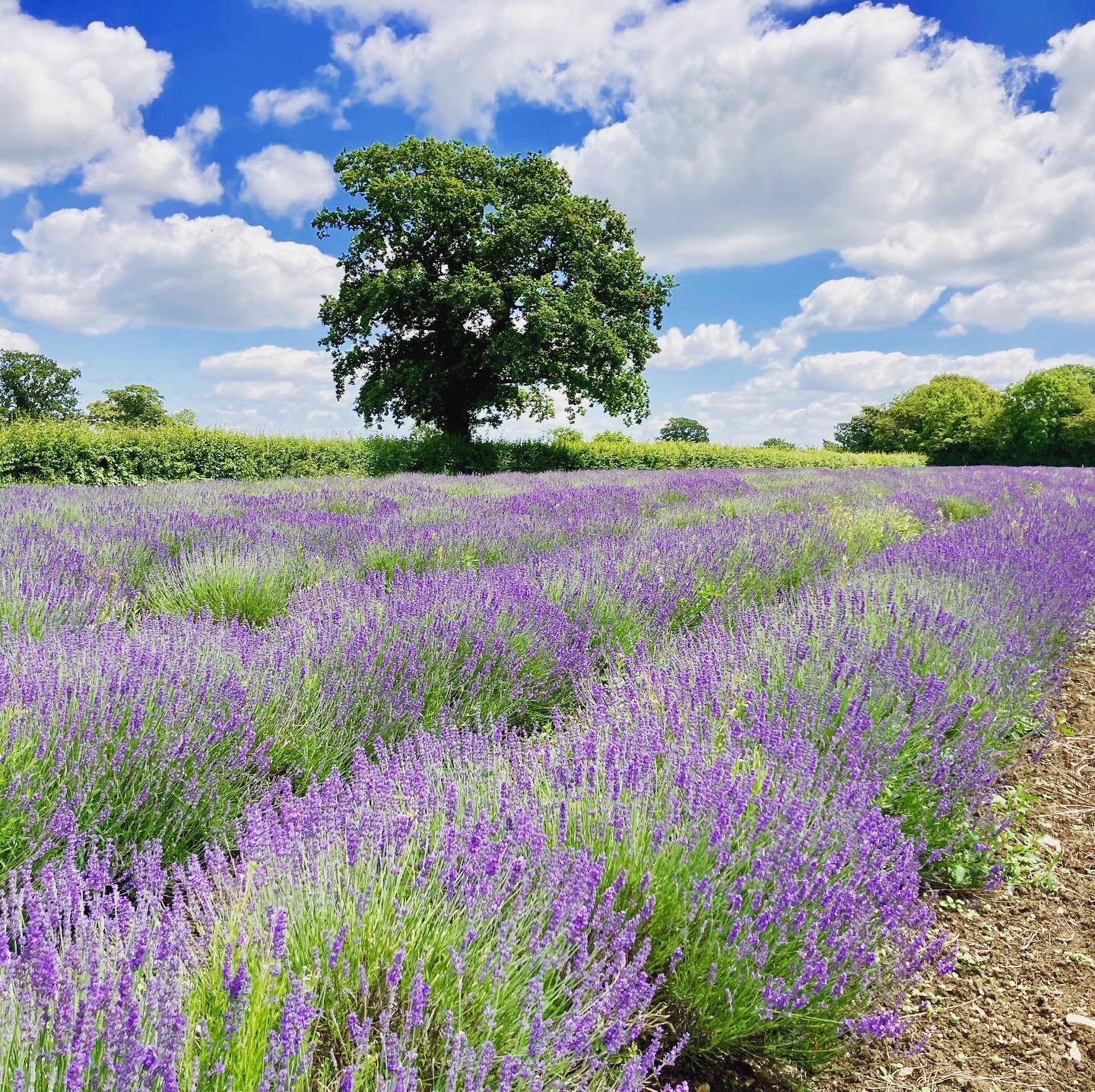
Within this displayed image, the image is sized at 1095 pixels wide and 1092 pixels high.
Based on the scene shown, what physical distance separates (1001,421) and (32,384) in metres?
66.9

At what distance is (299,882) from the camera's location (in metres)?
1.35

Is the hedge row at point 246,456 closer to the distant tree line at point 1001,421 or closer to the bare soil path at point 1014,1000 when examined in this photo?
the bare soil path at point 1014,1000

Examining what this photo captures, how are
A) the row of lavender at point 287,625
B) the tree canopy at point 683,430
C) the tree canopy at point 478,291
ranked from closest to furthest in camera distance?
the row of lavender at point 287,625 < the tree canopy at point 478,291 < the tree canopy at point 683,430

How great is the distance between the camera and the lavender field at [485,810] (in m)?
1.11

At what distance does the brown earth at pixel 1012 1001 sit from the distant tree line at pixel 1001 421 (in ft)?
152

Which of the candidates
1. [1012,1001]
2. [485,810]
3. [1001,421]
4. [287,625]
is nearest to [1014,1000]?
[1012,1001]

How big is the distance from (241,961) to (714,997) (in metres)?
0.95

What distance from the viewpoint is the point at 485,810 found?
1.59 metres

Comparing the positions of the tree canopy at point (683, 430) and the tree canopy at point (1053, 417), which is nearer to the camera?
the tree canopy at point (1053, 417)

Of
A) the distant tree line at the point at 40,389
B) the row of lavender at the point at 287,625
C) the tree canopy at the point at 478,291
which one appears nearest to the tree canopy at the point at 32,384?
the distant tree line at the point at 40,389

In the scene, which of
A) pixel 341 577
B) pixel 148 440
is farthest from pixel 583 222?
pixel 341 577

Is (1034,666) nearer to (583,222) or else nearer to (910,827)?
(910,827)

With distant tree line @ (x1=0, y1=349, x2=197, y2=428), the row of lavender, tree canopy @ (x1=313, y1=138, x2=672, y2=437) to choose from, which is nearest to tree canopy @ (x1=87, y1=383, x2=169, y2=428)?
distant tree line @ (x1=0, y1=349, x2=197, y2=428)

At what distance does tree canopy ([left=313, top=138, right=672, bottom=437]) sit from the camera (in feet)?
62.5
